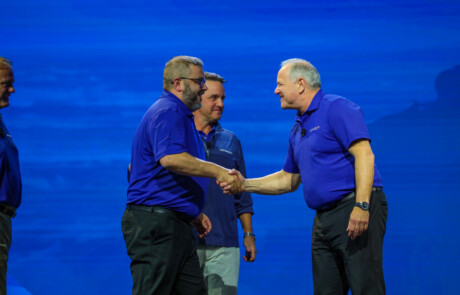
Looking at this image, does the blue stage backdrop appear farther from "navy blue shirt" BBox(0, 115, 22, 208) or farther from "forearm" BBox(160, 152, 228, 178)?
"forearm" BBox(160, 152, 228, 178)

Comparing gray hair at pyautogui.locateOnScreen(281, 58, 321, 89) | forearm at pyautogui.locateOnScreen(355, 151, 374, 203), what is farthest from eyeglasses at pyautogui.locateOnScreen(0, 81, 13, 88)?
forearm at pyautogui.locateOnScreen(355, 151, 374, 203)

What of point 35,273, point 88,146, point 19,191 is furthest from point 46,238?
point 19,191

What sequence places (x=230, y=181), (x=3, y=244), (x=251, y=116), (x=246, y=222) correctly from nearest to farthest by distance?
(x=230, y=181) → (x=3, y=244) → (x=246, y=222) → (x=251, y=116)

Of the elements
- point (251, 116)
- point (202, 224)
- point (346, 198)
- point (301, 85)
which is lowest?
point (202, 224)

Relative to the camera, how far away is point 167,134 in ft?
8.26

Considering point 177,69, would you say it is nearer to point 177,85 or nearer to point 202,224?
point 177,85

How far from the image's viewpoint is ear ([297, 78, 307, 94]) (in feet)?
9.75

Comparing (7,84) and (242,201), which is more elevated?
(7,84)

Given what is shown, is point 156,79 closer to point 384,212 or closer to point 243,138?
point 243,138

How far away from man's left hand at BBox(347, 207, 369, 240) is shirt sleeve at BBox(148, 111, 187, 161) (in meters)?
0.75

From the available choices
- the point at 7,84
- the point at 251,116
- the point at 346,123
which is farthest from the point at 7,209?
the point at 251,116

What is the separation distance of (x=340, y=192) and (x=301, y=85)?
0.59 meters

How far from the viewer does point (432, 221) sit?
4332 millimetres

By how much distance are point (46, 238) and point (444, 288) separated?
2833 millimetres
